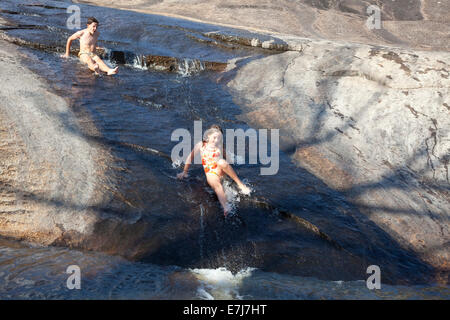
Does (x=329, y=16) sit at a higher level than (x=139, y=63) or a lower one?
higher

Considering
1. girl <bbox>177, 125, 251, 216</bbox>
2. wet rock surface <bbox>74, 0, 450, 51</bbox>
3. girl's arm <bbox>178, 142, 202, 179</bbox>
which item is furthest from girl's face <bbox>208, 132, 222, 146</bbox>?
wet rock surface <bbox>74, 0, 450, 51</bbox>

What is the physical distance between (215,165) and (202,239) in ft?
3.77

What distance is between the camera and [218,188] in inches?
181

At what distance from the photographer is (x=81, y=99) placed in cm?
622

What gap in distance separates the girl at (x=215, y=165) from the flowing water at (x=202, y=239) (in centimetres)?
12

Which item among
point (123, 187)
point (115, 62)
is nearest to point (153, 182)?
point (123, 187)

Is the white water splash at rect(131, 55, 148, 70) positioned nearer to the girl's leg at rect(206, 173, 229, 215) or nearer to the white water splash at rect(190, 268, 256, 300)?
the girl's leg at rect(206, 173, 229, 215)

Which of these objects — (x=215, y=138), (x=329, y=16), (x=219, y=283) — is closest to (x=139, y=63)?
(x=215, y=138)

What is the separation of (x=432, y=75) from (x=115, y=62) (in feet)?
19.0

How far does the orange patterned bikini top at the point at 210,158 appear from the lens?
4832 millimetres

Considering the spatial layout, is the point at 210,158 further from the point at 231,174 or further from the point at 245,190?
the point at 245,190

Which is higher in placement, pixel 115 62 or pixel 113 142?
pixel 115 62

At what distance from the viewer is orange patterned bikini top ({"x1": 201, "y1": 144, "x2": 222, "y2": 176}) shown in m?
4.83

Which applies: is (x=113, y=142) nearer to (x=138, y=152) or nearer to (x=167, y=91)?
(x=138, y=152)
